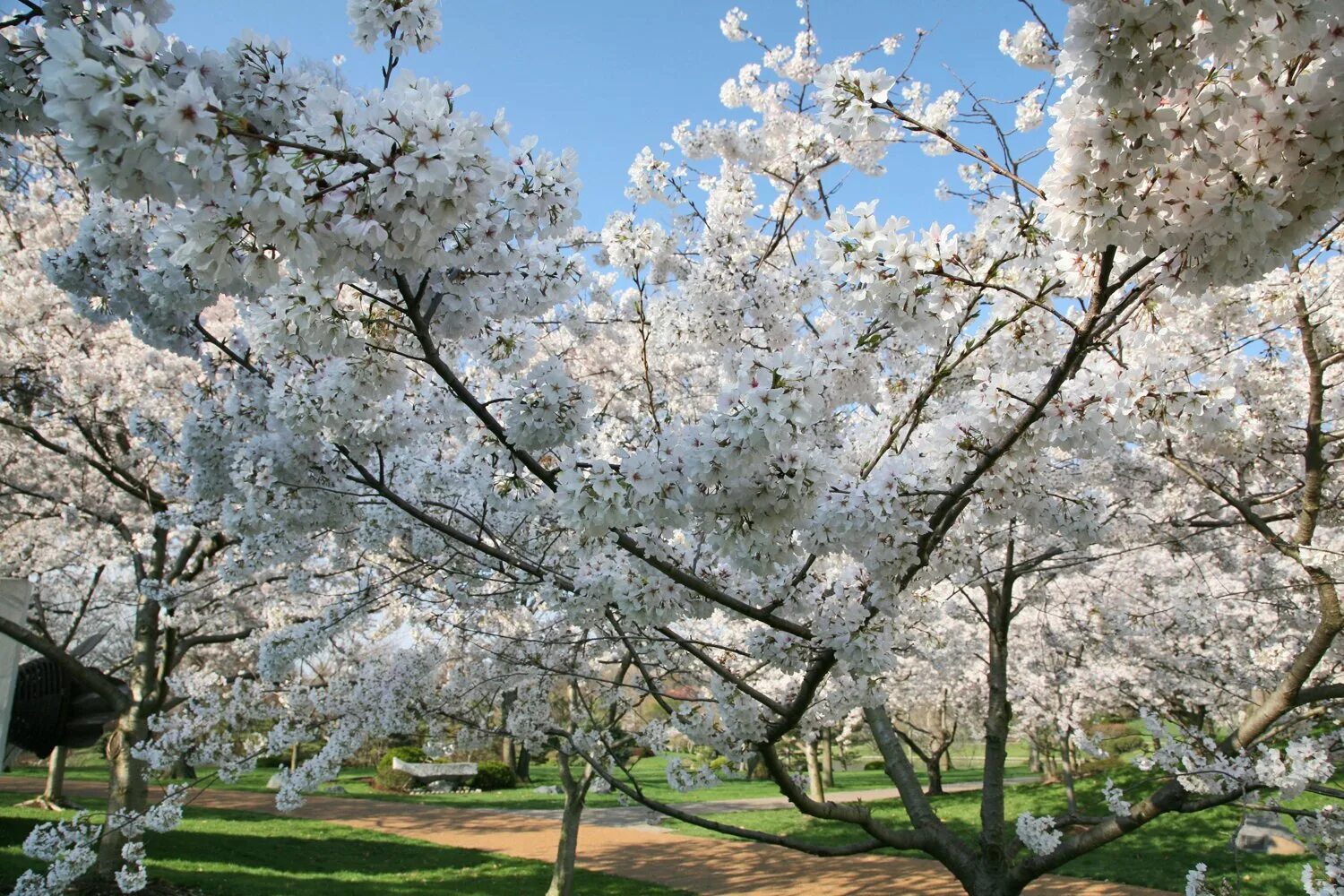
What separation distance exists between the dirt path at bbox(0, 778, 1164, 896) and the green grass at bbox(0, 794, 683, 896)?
3.14 feet

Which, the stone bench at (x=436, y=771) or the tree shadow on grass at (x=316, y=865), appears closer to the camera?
the tree shadow on grass at (x=316, y=865)

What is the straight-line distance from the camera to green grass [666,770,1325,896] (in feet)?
32.5

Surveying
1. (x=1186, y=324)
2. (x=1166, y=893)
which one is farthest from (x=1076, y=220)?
(x=1166, y=893)

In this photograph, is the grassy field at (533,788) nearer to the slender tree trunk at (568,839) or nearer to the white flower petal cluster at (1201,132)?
the slender tree trunk at (568,839)

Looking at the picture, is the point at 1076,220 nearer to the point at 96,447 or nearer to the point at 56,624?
the point at 96,447

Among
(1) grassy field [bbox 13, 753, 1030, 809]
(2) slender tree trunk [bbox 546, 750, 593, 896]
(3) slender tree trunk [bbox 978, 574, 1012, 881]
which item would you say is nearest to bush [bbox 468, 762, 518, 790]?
(1) grassy field [bbox 13, 753, 1030, 809]

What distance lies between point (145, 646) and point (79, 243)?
7.60 metres

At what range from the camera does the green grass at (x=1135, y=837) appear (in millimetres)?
9906

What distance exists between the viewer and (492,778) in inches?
1027

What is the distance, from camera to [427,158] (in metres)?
1.58

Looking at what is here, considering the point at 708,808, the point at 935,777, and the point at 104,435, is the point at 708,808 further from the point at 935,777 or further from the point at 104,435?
the point at 104,435

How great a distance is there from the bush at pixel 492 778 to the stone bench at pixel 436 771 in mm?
355

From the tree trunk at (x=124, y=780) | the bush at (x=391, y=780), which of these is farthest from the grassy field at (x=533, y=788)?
the tree trunk at (x=124, y=780)

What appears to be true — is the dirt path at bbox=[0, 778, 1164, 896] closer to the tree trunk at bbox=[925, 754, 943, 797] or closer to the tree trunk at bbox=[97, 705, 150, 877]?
the tree trunk at bbox=[97, 705, 150, 877]
